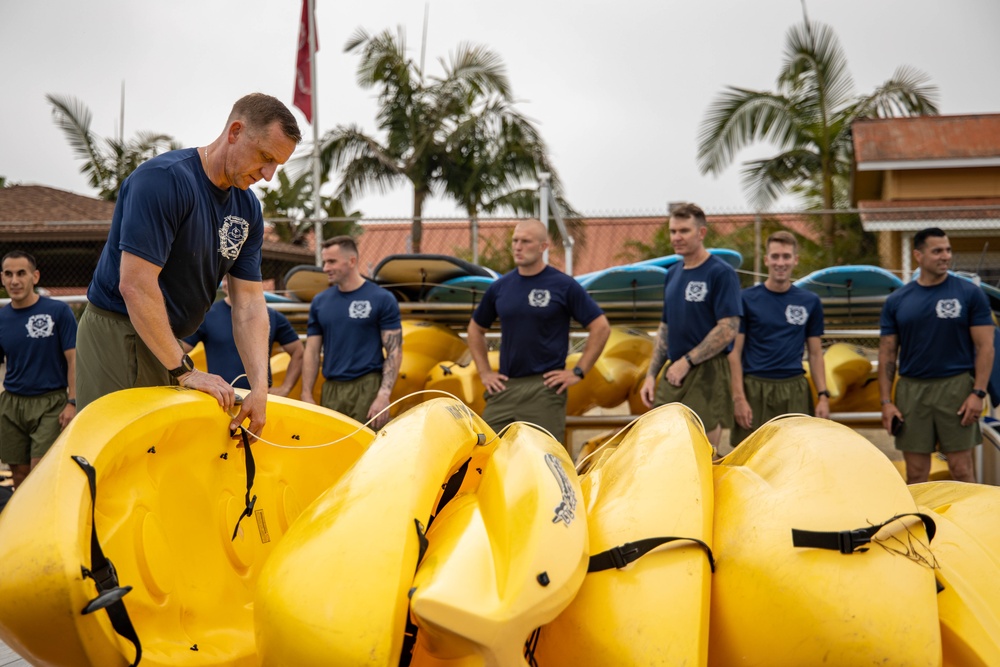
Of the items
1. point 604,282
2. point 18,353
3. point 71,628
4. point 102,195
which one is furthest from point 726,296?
point 102,195

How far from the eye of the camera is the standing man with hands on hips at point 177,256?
9.00 ft

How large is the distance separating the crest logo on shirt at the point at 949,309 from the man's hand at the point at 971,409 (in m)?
0.51

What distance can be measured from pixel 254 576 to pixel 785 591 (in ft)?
6.24

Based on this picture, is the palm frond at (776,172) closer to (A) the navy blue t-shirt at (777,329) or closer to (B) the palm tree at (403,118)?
(B) the palm tree at (403,118)

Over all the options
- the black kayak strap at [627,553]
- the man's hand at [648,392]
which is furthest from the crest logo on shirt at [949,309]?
the black kayak strap at [627,553]

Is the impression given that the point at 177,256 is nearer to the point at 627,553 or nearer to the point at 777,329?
the point at 627,553

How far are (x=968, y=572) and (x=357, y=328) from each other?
4402 mm

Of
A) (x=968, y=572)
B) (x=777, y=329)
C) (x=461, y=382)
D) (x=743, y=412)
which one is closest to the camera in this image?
(x=968, y=572)

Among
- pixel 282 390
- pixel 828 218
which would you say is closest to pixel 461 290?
pixel 282 390

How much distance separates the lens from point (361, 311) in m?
6.10

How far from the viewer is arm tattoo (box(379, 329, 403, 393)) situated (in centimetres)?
595

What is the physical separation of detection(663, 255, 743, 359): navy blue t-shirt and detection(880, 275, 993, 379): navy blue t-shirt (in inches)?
43.8

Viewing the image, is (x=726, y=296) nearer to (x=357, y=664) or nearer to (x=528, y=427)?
(x=528, y=427)

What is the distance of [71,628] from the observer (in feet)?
6.78
